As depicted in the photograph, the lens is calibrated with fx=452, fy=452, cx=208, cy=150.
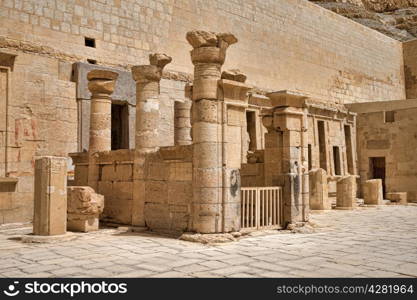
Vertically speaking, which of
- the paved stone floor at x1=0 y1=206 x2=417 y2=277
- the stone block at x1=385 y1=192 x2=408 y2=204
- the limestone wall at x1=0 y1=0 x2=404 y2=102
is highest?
the limestone wall at x1=0 y1=0 x2=404 y2=102

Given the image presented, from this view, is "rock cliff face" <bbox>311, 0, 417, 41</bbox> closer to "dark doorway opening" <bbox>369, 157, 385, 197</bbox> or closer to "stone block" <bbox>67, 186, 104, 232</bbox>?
"dark doorway opening" <bbox>369, 157, 385, 197</bbox>

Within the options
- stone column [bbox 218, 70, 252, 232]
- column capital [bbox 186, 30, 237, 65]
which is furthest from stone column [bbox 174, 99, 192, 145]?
column capital [bbox 186, 30, 237, 65]

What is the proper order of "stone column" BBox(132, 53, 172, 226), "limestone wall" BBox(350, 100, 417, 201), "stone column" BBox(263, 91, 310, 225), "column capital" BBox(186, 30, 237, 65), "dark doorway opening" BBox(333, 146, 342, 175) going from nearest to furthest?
"column capital" BBox(186, 30, 237, 65), "stone column" BBox(132, 53, 172, 226), "stone column" BBox(263, 91, 310, 225), "limestone wall" BBox(350, 100, 417, 201), "dark doorway opening" BBox(333, 146, 342, 175)

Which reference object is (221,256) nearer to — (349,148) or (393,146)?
(393,146)

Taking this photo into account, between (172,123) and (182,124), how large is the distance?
0.88m

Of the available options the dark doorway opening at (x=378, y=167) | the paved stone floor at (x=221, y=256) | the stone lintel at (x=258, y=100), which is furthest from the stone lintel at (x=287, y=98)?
the dark doorway opening at (x=378, y=167)

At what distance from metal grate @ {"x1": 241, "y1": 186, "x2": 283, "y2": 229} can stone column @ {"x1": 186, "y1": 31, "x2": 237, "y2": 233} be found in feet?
3.24

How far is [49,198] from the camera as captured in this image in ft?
25.5

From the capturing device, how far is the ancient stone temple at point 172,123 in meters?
7.93

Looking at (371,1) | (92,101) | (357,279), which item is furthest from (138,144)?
(371,1)

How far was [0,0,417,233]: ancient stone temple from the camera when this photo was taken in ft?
26.0

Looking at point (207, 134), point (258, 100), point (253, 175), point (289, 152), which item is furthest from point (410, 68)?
point (207, 134)

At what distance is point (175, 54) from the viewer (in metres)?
14.2

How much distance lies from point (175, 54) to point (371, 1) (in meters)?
23.9
